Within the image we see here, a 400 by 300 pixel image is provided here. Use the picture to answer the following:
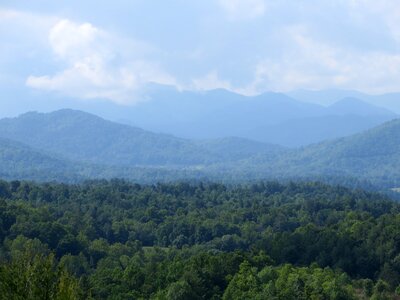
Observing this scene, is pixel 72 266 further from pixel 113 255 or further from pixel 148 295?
pixel 148 295

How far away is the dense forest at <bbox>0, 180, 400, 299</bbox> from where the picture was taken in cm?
4259

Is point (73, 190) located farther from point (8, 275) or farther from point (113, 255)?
point (8, 275)

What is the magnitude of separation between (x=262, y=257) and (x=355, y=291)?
31.4 feet

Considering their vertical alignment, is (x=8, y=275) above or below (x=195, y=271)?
above

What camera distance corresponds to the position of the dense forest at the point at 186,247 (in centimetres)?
4259

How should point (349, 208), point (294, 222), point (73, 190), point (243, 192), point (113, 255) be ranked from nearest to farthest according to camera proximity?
1. point (113, 255)
2. point (294, 222)
3. point (349, 208)
4. point (73, 190)
5. point (243, 192)

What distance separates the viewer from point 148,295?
46906 mm

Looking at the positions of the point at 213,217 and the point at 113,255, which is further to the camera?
the point at 213,217

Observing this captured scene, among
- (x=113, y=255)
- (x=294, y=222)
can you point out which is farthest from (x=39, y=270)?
(x=294, y=222)

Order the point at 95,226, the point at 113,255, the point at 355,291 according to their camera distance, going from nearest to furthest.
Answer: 1. the point at 355,291
2. the point at 113,255
3. the point at 95,226

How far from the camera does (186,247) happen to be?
250 ft

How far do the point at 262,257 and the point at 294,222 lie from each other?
37.7m

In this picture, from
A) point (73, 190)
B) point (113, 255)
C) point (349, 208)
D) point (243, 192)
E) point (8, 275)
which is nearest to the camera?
point (8, 275)

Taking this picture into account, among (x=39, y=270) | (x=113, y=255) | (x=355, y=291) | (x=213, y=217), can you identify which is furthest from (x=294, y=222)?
(x=39, y=270)
